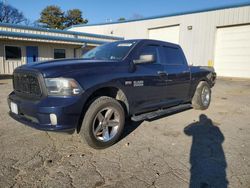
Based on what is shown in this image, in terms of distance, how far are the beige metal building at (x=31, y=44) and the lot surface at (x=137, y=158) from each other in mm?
11040

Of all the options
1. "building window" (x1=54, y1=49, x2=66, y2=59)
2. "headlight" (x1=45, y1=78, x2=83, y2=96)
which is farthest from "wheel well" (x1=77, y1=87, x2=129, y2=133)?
"building window" (x1=54, y1=49, x2=66, y2=59)

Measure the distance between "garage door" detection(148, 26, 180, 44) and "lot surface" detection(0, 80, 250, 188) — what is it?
52.7 feet

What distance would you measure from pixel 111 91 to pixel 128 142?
97 centimetres

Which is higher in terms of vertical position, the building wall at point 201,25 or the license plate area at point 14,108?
the building wall at point 201,25

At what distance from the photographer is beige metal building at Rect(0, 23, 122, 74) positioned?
15.6 m

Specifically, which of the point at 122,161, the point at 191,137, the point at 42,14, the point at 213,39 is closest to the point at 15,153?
the point at 122,161

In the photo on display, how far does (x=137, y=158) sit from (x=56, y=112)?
1385 mm

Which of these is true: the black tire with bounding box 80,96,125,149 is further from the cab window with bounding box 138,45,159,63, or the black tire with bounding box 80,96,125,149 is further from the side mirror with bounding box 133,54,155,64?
the cab window with bounding box 138,45,159,63

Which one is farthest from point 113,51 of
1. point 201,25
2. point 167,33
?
point 167,33

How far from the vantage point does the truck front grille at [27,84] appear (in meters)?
3.32

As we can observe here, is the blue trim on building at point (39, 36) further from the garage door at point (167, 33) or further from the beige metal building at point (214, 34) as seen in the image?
the beige metal building at point (214, 34)

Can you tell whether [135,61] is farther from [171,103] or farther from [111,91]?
[171,103]

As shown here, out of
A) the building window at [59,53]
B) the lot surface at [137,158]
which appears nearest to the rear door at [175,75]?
the lot surface at [137,158]

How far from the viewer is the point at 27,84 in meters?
3.52
